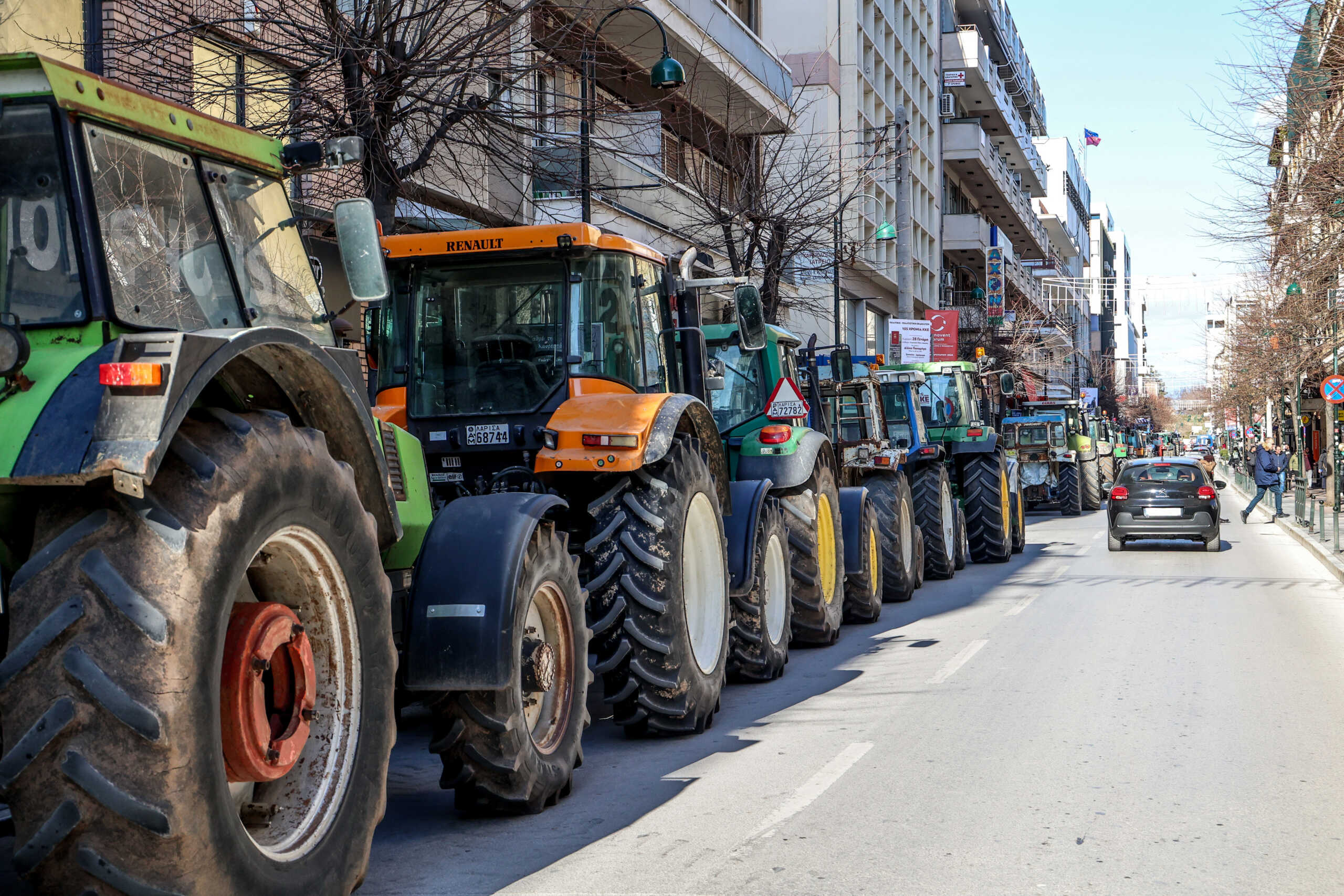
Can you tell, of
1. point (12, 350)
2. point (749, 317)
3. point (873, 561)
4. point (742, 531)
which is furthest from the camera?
point (873, 561)

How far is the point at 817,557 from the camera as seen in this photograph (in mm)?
10938

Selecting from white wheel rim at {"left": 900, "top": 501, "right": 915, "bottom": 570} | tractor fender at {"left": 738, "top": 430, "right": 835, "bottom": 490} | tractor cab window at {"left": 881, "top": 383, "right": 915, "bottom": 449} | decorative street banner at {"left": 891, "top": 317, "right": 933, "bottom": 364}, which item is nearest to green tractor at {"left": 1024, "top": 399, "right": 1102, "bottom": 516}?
decorative street banner at {"left": 891, "top": 317, "right": 933, "bottom": 364}

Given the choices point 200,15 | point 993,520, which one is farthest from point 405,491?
point 993,520

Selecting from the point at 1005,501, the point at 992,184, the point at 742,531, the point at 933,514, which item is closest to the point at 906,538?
the point at 933,514

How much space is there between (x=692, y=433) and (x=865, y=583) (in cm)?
535

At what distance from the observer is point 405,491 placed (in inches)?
231

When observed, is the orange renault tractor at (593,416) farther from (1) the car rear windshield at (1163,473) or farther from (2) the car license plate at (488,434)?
(1) the car rear windshield at (1163,473)

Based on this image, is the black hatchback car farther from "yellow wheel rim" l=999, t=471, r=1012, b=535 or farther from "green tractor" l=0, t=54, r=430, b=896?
"green tractor" l=0, t=54, r=430, b=896

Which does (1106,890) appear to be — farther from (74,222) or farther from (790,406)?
(790,406)

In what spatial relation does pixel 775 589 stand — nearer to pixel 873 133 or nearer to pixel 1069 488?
pixel 1069 488

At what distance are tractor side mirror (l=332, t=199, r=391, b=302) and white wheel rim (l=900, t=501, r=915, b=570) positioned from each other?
10789 mm

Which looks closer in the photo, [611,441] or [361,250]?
[361,250]

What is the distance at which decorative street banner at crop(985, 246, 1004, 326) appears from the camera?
175ft

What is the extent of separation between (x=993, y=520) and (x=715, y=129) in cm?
1008
